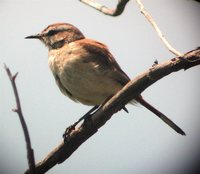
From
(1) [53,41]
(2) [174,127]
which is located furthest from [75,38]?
(2) [174,127]

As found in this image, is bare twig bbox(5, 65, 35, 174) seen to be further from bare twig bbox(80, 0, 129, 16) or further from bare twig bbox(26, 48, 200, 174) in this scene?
bare twig bbox(80, 0, 129, 16)

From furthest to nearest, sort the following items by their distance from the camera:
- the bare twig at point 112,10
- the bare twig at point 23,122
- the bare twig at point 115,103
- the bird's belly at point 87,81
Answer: the bird's belly at point 87,81 → the bare twig at point 112,10 → the bare twig at point 115,103 → the bare twig at point 23,122

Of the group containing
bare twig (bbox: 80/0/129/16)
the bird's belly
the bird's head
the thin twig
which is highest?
bare twig (bbox: 80/0/129/16)

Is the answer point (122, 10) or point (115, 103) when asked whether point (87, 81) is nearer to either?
point (115, 103)

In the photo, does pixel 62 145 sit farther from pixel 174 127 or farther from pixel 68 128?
pixel 174 127

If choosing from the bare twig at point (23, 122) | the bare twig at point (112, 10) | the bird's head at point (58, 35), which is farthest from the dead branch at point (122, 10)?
the bird's head at point (58, 35)

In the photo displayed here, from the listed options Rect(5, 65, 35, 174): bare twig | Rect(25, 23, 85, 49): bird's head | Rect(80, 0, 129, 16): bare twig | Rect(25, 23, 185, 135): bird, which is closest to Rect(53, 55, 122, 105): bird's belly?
Rect(25, 23, 185, 135): bird

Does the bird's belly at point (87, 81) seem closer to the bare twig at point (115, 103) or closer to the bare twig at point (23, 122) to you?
the bare twig at point (115, 103)
